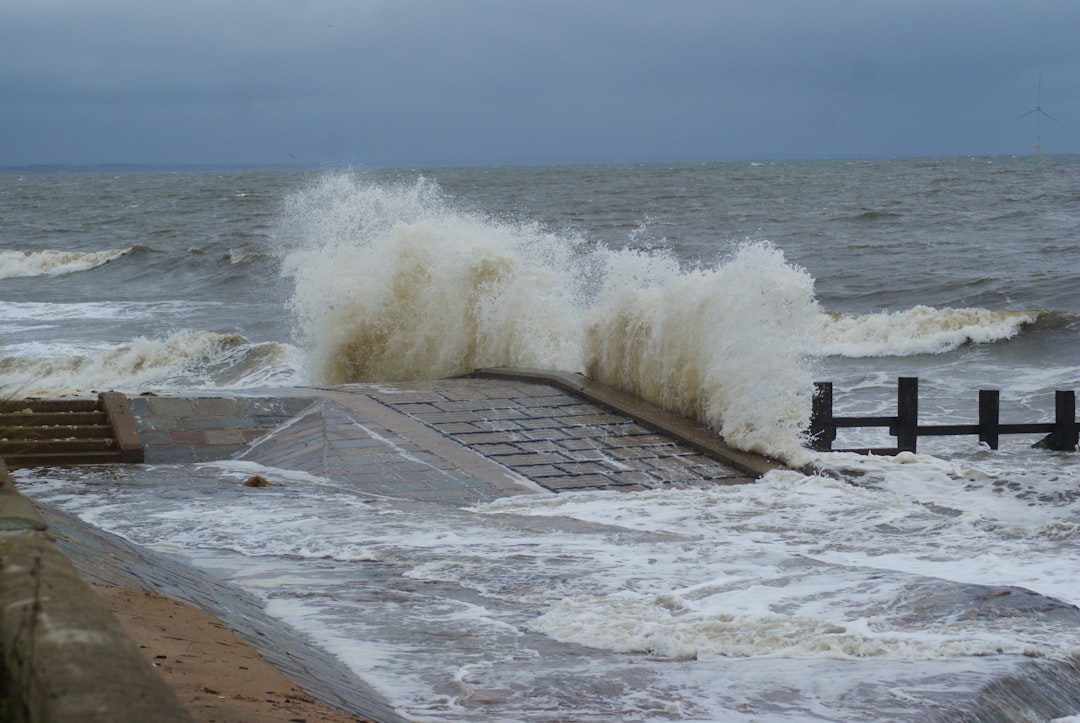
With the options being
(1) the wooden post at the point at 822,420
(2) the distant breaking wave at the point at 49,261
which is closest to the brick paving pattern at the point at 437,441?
(1) the wooden post at the point at 822,420

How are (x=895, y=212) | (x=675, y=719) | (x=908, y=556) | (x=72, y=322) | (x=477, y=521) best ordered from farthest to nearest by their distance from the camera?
(x=895, y=212)
(x=72, y=322)
(x=477, y=521)
(x=908, y=556)
(x=675, y=719)

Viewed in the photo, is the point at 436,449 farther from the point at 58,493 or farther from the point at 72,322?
the point at 72,322

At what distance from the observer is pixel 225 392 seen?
36.1 feet

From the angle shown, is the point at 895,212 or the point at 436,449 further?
the point at 895,212

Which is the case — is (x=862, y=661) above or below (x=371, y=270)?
below

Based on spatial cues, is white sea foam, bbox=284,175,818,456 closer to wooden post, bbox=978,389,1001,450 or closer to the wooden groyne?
the wooden groyne

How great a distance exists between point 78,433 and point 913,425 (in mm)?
7057

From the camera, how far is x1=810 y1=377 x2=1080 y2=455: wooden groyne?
36.7 feet

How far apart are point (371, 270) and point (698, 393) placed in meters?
4.66

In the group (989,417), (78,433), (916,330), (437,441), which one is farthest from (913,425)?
(916,330)

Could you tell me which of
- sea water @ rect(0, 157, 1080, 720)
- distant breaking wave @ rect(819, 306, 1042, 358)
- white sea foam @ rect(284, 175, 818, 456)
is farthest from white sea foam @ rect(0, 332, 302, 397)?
distant breaking wave @ rect(819, 306, 1042, 358)

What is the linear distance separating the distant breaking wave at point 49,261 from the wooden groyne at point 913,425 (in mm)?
30028

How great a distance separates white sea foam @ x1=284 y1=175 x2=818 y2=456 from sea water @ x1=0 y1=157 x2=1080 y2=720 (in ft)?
0.09

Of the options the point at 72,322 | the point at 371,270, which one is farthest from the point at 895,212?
the point at 371,270
